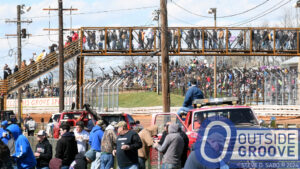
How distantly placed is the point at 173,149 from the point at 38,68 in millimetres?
28121

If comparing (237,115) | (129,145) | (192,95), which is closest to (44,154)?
(129,145)

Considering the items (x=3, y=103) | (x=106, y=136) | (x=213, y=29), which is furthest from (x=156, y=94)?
(x=106, y=136)

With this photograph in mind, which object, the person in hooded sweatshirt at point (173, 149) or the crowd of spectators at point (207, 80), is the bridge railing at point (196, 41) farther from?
the person in hooded sweatshirt at point (173, 149)

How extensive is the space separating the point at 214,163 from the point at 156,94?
48666 mm

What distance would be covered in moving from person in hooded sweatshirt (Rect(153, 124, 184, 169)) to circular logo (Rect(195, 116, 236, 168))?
445mm

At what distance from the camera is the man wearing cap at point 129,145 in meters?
12.1

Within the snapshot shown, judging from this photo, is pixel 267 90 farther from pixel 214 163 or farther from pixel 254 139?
pixel 214 163

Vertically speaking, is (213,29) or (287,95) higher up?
(213,29)

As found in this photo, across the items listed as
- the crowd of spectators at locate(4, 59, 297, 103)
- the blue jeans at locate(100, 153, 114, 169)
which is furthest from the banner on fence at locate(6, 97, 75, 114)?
the blue jeans at locate(100, 153, 114, 169)

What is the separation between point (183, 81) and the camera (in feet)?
169

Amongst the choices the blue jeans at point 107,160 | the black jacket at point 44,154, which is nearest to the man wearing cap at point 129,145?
the black jacket at point 44,154

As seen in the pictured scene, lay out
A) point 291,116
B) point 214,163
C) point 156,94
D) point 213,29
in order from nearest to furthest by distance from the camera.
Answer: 1. point 214,163
2. point 213,29
3. point 291,116
4. point 156,94

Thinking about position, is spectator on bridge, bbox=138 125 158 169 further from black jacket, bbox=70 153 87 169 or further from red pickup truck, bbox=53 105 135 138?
red pickup truck, bbox=53 105 135 138

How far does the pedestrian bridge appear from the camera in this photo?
34.6 metres
